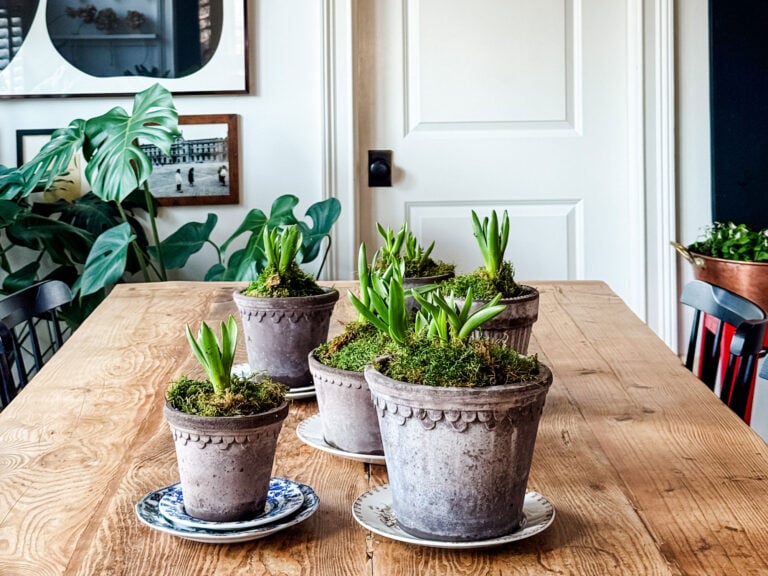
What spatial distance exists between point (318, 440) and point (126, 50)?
2661 millimetres

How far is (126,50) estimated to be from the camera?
3.45 metres

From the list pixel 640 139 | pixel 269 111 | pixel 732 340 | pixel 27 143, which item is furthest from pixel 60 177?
pixel 732 340

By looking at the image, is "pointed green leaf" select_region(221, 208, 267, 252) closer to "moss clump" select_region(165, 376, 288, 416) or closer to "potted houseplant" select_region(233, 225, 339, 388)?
"potted houseplant" select_region(233, 225, 339, 388)

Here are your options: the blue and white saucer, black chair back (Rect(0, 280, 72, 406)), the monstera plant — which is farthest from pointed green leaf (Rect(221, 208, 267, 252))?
the blue and white saucer

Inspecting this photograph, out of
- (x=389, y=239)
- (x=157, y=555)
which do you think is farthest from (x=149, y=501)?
(x=389, y=239)

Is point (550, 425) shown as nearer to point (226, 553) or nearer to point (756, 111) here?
point (226, 553)

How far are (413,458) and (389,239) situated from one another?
68 cm

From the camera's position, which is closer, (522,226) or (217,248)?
(217,248)

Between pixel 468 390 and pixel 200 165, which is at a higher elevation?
pixel 200 165

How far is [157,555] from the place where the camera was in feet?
2.80

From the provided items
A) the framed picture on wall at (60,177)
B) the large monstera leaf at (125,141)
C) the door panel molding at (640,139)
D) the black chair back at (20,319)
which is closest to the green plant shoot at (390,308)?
the black chair back at (20,319)

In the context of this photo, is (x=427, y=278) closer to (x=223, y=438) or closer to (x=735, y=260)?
(x=223, y=438)

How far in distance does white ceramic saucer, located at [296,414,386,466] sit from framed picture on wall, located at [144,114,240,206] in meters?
2.39

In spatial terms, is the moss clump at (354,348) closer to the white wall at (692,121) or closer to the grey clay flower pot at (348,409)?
the grey clay flower pot at (348,409)
